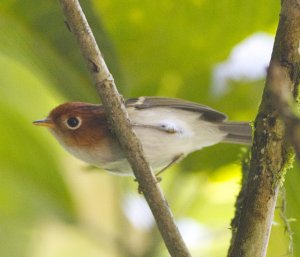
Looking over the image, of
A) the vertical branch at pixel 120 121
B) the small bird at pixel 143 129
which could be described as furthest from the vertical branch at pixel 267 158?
the small bird at pixel 143 129

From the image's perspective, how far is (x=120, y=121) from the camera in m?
1.40

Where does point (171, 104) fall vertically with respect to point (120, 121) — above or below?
above

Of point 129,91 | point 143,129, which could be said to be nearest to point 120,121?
point 143,129

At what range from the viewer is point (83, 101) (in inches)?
99.5

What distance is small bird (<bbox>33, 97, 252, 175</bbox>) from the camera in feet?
6.93

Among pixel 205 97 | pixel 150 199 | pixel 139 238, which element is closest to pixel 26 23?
pixel 205 97

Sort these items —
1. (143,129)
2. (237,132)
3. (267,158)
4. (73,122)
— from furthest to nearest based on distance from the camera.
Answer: (237,132) < (73,122) < (143,129) < (267,158)

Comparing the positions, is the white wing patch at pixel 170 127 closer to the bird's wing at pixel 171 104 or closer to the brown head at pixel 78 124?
the bird's wing at pixel 171 104

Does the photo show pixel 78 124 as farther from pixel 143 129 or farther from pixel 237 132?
pixel 237 132

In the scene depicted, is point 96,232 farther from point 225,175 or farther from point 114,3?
point 114,3

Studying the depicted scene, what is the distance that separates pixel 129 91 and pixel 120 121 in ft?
3.74

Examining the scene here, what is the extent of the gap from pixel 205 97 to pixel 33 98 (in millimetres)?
906

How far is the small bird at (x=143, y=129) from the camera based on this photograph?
2.11 metres

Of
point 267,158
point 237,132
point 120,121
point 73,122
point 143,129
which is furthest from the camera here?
point 237,132
